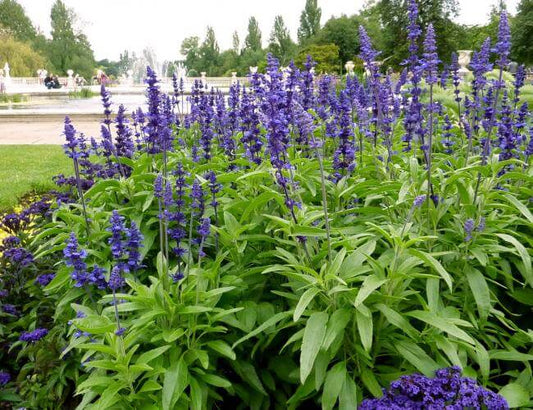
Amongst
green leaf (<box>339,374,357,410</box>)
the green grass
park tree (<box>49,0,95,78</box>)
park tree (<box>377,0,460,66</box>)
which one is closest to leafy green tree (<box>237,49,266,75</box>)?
park tree (<box>49,0,95,78</box>)

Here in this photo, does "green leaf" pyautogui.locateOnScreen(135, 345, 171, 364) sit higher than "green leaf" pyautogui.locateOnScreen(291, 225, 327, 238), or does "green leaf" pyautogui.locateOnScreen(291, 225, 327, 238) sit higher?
"green leaf" pyautogui.locateOnScreen(291, 225, 327, 238)

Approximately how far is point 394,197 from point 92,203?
2.29 metres

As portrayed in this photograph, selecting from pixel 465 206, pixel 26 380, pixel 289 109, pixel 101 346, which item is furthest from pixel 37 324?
pixel 465 206

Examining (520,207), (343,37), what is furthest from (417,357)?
(343,37)

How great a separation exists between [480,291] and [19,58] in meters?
68.1

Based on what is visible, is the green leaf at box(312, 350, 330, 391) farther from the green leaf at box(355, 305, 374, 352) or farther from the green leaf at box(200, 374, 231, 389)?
the green leaf at box(200, 374, 231, 389)

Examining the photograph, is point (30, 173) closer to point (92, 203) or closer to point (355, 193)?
point (92, 203)

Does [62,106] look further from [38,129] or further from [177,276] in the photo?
[177,276]

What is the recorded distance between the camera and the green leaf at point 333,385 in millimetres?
2170

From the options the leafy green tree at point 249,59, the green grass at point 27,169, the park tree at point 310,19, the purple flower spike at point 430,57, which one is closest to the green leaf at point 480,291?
the purple flower spike at point 430,57

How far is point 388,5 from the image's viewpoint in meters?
38.4

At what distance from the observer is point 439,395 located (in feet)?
6.77

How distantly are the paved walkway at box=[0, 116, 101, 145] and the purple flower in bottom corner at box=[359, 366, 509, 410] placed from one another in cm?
1231

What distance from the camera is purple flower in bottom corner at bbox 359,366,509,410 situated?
6.59ft
